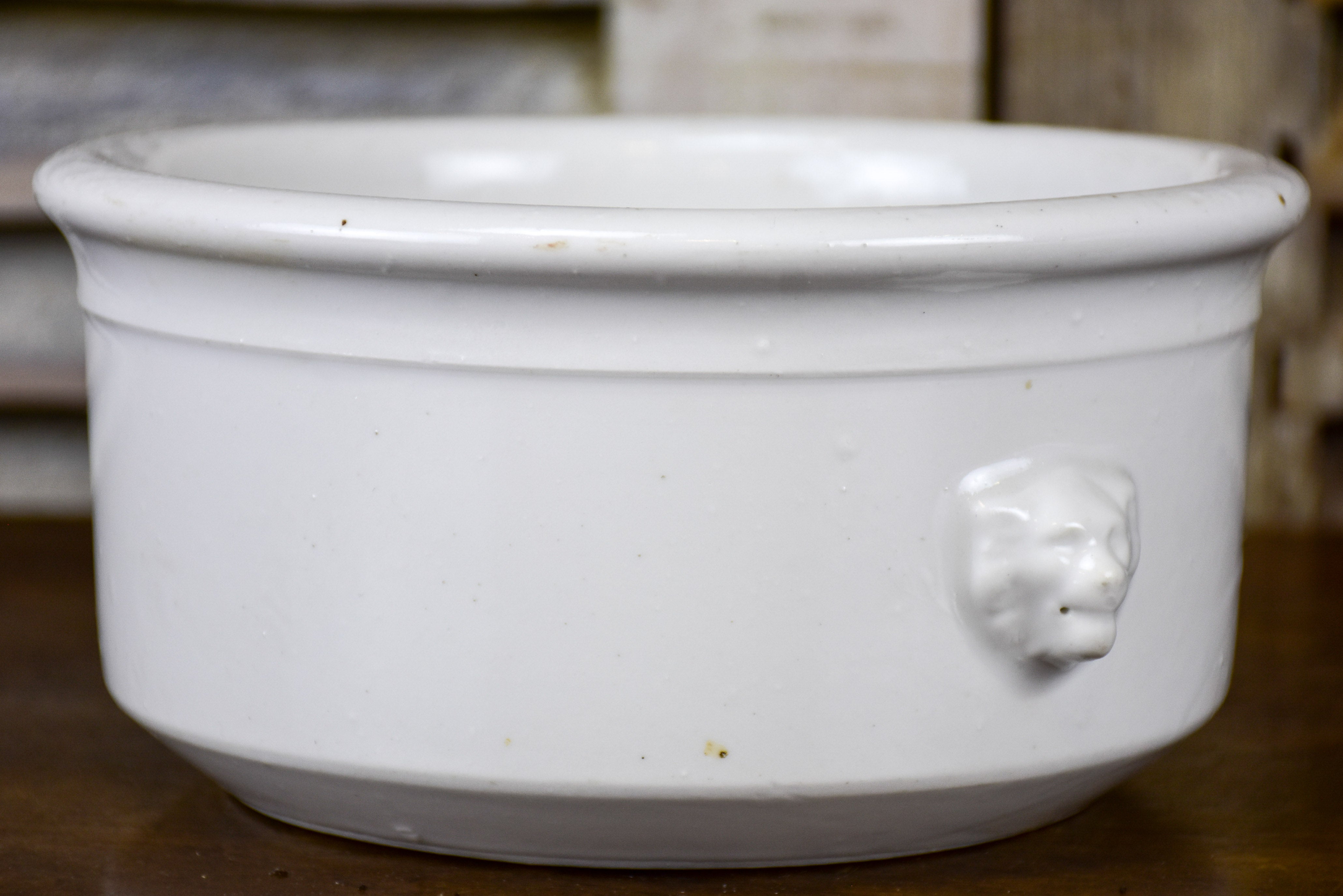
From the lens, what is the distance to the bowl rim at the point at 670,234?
41 cm

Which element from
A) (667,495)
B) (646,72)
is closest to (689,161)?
(646,72)

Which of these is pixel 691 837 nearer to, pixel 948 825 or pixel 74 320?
pixel 948 825

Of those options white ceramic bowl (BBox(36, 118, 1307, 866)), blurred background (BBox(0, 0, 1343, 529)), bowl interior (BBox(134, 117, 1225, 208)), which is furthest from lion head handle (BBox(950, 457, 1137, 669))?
blurred background (BBox(0, 0, 1343, 529))

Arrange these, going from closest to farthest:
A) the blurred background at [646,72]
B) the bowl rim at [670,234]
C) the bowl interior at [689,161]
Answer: the bowl rim at [670,234] → the bowl interior at [689,161] → the blurred background at [646,72]

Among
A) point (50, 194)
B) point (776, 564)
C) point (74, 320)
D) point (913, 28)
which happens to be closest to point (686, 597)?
point (776, 564)

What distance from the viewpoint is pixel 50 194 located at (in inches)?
19.4

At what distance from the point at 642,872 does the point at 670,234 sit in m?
0.21

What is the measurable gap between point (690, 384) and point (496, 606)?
84 millimetres

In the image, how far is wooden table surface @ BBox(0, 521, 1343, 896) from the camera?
0.50 metres

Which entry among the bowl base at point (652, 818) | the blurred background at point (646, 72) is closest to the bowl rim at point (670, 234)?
the bowl base at point (652, 818)

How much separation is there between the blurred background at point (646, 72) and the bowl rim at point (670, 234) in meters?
0.56

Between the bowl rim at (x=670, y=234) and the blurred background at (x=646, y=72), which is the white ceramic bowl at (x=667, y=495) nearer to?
the bowl rim at (x=670, y=234)

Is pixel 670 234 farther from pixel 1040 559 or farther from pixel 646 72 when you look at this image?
pixel 646 72

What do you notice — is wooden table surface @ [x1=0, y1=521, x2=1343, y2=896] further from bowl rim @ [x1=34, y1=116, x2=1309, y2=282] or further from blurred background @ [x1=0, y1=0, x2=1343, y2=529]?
blurred background @ [x1=0, y1=0, x2=1343, y2=529]
